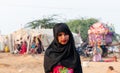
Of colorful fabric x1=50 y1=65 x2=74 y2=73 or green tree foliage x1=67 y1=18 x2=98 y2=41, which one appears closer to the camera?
colorful fabric x1=50 y1=65 x2=74 y2=73

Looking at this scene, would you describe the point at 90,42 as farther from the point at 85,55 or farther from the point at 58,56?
the point at 58,56

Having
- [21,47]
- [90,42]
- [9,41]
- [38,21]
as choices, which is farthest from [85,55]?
[38,21]

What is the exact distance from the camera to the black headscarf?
3.84 m

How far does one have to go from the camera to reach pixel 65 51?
383 centimetres

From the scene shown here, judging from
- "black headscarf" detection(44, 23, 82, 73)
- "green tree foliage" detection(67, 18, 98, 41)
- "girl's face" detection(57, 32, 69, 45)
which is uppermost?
"girl's face" detection(57, 32, 69, 45)

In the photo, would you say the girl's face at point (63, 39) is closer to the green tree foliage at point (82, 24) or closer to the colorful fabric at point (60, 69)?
the colorful fabric at point (60, 69)

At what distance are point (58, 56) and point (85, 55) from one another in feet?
60.3

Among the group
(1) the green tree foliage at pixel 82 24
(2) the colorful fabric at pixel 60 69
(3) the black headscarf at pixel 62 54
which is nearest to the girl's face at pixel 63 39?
(3) the black headscarf at pixel 62 54

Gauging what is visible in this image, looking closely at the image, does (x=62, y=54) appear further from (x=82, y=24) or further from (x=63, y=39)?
(x=82, y=24)

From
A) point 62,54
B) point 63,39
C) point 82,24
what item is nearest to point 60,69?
point 62,54

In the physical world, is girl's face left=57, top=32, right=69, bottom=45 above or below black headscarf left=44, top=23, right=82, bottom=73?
above

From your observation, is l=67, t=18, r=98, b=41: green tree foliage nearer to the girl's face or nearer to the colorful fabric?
the colorful fabric

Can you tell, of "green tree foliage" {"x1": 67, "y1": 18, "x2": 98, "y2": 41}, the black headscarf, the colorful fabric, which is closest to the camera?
the black headscarf

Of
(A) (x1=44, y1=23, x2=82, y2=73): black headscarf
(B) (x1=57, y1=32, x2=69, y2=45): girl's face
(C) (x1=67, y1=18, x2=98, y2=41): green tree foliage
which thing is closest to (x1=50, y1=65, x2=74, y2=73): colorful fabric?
(A) (x1=44, y1=23, x2=82, y2=73): black headscarf
